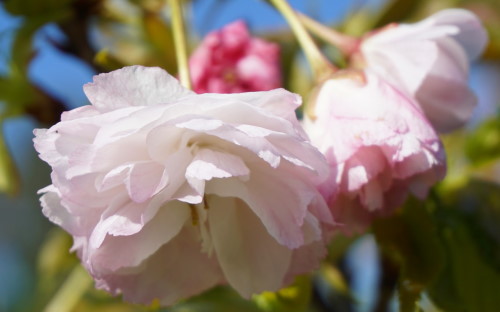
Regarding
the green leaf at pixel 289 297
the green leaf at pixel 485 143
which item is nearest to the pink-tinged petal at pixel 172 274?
the green leaf at pixel 289 297

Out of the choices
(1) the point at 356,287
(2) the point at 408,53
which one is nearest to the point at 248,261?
(2) the point at 408,53

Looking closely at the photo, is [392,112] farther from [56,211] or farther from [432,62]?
[56,211]

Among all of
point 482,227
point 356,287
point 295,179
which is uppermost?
point 295,179

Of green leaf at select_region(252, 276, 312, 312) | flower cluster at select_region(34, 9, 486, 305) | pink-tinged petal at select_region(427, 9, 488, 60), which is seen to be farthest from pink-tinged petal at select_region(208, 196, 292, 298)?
pink-tinged petal at select_region(427, 9, 488, 60)

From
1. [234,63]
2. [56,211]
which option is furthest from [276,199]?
[234,63]

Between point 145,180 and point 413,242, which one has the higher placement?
point 145,180

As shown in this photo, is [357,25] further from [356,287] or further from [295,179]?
[295,179]
